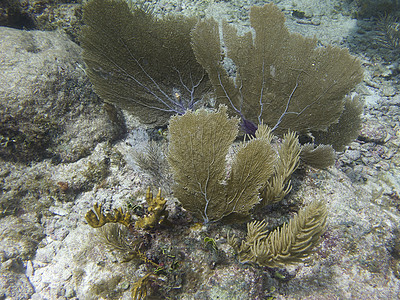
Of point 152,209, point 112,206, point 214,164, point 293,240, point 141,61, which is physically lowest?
point 112,206

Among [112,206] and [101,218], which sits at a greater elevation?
[101,218]

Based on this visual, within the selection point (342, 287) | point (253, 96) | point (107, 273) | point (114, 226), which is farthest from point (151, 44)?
point (342, 287)

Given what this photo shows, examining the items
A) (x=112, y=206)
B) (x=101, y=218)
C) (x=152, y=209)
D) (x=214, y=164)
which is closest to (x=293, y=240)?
(x=214, y=164)

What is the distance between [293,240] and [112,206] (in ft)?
7.58

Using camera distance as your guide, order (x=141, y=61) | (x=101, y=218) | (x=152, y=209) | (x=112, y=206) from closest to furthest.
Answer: (x=101, y=218) < (x=152, y=209) < (x=112, y=206) < (x=141, y=61)

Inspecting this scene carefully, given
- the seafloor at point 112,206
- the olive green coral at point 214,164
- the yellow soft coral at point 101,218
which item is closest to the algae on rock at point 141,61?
the seafloor at point 112,206

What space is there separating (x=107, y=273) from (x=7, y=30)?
4.33 m

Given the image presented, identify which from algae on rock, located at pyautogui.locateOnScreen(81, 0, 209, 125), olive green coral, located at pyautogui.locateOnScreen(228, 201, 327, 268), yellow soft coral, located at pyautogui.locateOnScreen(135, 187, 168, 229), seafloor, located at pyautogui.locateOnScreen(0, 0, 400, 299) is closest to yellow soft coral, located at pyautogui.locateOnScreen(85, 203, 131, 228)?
yellow soft coral, located at pyautogui.locateOnScreen(135, 187, 168, 229)

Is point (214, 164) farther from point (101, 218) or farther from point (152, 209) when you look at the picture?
point (101, 218)

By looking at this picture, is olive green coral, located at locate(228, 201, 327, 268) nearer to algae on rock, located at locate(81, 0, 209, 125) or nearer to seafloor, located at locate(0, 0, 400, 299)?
seafloor, located at locate(0, 0, 400, 299)

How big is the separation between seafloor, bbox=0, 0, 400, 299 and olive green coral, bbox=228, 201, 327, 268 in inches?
13.8

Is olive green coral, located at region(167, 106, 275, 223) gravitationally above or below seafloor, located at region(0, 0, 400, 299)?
above

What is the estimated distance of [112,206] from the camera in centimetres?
291

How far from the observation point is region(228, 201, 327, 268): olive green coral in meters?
1.89
